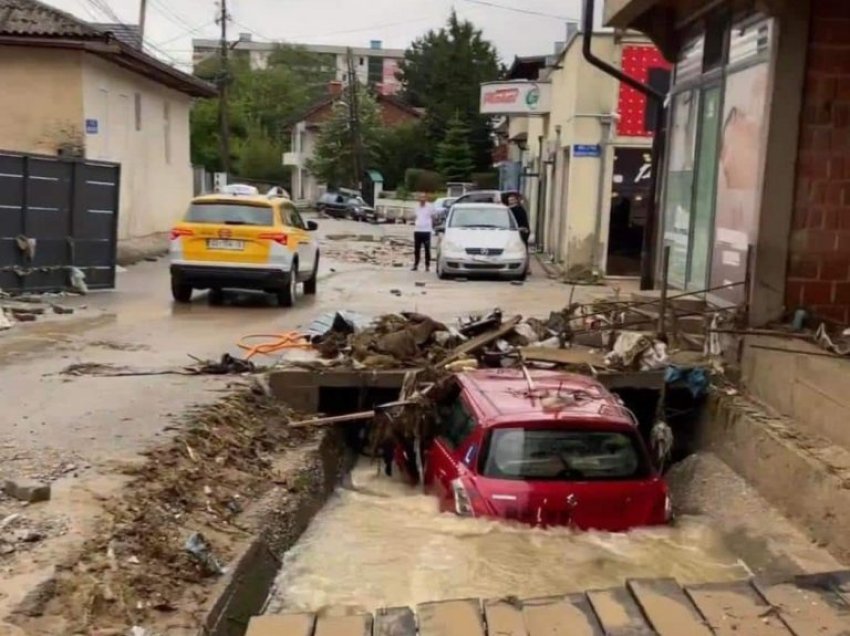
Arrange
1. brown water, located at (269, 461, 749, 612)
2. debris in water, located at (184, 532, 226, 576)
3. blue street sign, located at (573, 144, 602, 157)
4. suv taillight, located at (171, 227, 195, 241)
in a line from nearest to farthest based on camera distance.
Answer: debris in water, located at (184, 532, 226, 576)
brown water, located at (269, 461, 749, 612)
suv taillight, located at (171, 227, 195, 241)
blue street sign, located at (573, 144, 602, 157)

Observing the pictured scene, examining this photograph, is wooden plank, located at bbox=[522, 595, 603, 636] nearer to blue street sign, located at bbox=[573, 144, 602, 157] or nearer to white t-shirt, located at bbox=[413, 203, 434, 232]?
blue street sign, located at bbox=[573, 144, 602, 157]

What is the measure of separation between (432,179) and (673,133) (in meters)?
54.4

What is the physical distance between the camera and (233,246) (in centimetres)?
→ 1546

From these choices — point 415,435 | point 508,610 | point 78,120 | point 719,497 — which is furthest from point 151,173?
point 508,610

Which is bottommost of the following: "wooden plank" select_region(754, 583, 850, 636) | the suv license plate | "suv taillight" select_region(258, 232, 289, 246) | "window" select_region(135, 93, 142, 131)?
"wooden plank" select_region(754, 583, 850, 636)

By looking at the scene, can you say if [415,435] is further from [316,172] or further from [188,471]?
[316,172]

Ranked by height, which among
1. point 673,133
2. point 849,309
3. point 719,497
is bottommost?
point 719,497

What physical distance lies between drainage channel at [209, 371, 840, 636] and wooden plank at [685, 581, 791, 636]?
1.74 m

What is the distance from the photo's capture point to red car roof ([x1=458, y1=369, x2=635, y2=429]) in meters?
7.36

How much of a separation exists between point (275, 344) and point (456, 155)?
58.4 metres

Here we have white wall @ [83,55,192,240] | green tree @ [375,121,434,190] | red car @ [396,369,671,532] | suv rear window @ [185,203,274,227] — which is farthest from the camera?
green tree @ [375,121,434,190]

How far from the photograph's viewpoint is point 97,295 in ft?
55.5

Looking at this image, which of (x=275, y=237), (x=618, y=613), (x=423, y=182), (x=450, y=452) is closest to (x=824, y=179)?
(x=450, y=452)

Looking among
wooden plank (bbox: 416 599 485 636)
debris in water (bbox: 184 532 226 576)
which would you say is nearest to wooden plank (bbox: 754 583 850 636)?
wooden plank (bbox: 416 599 485 636)
